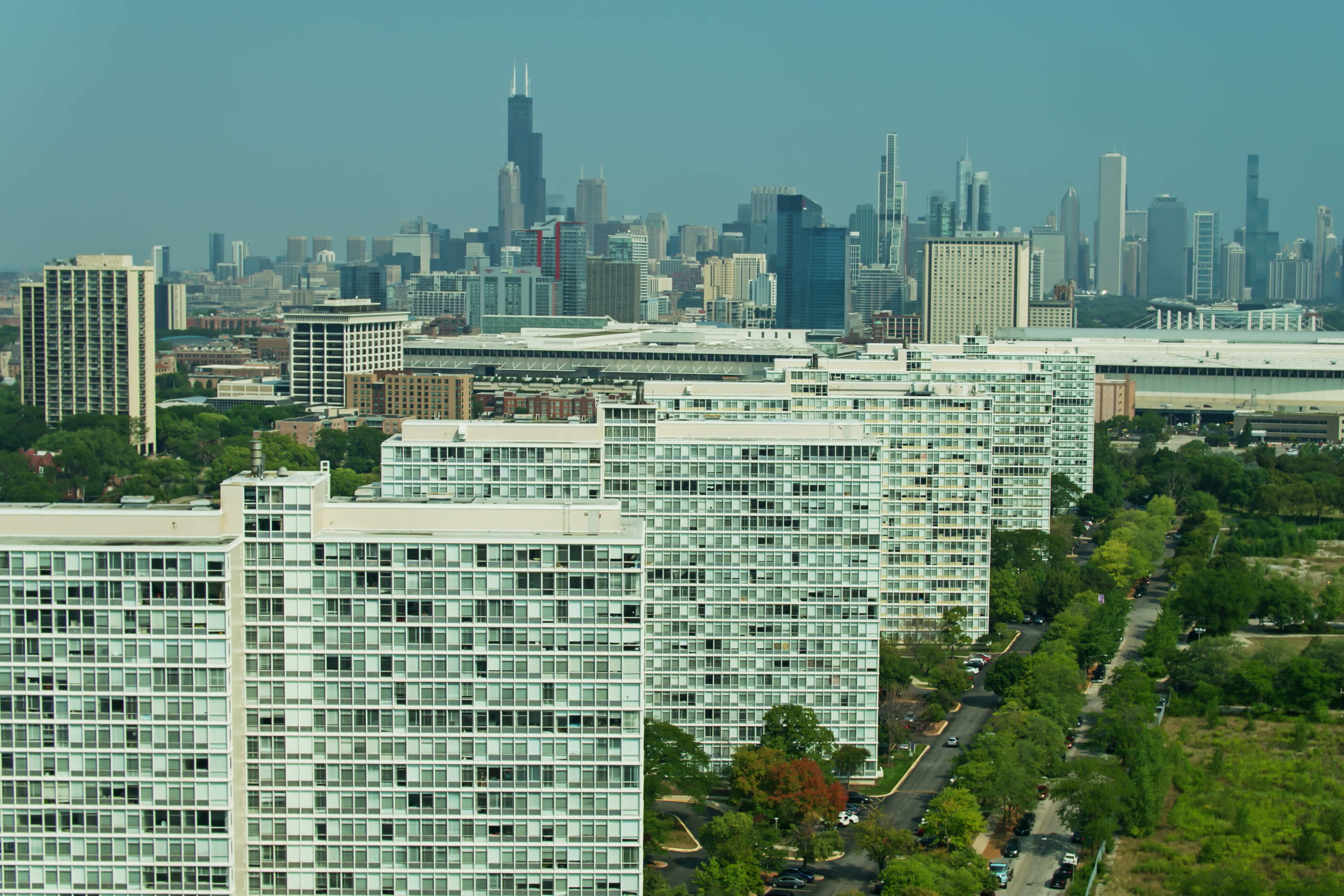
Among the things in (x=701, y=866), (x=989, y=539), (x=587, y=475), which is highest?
(x=587, y=475)

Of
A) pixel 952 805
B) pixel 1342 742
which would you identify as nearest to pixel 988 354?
pixel 1342 742

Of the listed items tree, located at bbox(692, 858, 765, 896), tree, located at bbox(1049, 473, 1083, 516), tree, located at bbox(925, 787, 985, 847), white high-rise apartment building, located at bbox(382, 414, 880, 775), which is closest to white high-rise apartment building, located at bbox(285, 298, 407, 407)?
tree, located at bbox(1049, 473, 1083, 516)

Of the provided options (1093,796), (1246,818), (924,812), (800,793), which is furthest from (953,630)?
(800,793)

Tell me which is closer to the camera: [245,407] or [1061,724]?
[1061,724]

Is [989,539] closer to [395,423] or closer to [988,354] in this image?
[988,354]

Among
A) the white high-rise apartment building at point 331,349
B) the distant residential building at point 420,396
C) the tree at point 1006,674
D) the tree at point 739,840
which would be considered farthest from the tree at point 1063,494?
the white high-rise apartment building at point 331,349

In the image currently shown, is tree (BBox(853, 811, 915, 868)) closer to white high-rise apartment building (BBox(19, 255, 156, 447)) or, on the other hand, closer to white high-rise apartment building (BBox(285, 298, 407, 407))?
white high-rise apartment building (BBox(19, 255, 156, 447))
